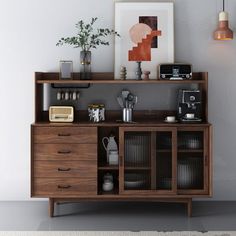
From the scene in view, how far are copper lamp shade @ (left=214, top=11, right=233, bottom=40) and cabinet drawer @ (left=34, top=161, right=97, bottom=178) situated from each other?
1.56 m

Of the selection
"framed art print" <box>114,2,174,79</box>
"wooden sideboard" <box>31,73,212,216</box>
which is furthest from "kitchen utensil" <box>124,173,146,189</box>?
"framed art print" <box>114,2,174,79</box>

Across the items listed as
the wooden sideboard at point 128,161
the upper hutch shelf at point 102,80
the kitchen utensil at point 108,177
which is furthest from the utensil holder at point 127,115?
the kitchen utensil at point 108,177

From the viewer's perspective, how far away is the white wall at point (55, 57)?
4.40m

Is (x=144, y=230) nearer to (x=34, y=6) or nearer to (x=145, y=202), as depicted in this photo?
(x=145, y=202)

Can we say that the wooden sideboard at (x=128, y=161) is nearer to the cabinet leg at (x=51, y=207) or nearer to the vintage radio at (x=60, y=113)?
the cabinet leg at (x=51, y=207)

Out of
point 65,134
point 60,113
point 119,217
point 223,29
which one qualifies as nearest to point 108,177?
point 119,217

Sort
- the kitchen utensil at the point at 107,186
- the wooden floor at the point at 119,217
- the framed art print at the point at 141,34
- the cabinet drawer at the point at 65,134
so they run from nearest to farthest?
the wooden floor at the point at 119,217, the cabinet drawer at the point at 65,134, the kitchen utensil at the point at 107,186, the framed art print at the point at 141,34

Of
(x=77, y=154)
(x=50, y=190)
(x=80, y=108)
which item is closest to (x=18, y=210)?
(x=50, y=190)

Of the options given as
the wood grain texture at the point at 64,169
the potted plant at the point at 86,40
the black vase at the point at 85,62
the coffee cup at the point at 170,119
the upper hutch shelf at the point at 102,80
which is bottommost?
the wood grain texture at the point at 64,169

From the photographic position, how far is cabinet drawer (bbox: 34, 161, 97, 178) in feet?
13.1

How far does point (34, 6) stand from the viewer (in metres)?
4.40

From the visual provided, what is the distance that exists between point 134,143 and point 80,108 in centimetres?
69

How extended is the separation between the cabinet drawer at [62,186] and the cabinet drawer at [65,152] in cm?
18

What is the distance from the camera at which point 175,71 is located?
4219mm
